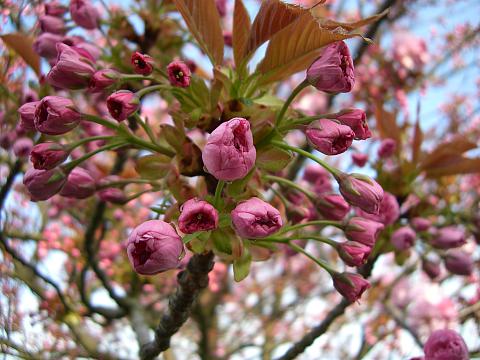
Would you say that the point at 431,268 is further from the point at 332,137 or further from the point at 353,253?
the point at 332,137

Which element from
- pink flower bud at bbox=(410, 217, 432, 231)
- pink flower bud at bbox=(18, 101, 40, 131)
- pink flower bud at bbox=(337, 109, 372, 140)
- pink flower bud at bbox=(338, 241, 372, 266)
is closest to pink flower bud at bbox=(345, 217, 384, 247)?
pink flower bud at bbox=(338, 241, 372, 266)

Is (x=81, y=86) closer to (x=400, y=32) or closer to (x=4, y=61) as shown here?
(x=4, y=61)

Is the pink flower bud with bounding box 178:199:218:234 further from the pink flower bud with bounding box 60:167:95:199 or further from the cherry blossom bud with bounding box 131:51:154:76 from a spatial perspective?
the pink flower bud with bounding box 60:167:95:199

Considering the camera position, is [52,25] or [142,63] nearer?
[142,63]

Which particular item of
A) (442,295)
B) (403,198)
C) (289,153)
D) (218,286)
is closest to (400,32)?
(442,295)

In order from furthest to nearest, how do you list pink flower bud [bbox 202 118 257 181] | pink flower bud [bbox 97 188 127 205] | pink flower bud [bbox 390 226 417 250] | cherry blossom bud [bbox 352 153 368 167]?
1. cherry blossom bud [bbox 352 153 368 167]
2. pink flower bud [bbox 390 226 417 250]
3. pink flower bud [bbox 97 188 127 205]
4. pink flower bud [bbox 202 118 257 181]

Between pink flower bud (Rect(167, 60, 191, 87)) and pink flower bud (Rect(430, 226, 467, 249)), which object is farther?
pink flower bud (Rect(430, 226, 467, 249))

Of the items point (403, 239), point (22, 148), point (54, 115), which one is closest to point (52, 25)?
point (22, 148)
